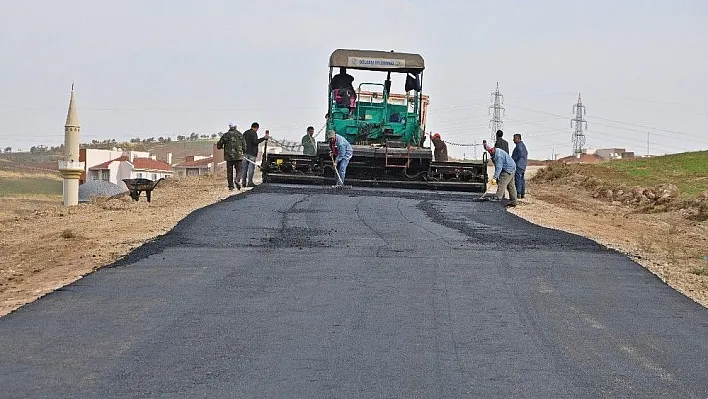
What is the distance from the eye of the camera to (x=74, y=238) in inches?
635

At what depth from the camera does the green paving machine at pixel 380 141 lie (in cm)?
2766

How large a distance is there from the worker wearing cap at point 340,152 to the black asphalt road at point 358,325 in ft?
35.7

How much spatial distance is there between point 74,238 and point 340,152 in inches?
417

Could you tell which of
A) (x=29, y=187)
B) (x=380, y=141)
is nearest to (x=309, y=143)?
(x=380, y=141)

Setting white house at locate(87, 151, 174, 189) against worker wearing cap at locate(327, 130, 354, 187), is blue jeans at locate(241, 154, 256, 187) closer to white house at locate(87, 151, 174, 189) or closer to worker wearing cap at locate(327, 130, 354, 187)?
worker wearing cap at locate(327, 130, 354, 187)

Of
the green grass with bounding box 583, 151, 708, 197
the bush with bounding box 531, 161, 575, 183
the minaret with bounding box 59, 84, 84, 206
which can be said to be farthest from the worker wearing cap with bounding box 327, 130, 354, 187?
the minaret with bounding box 59, 84, 84, 206

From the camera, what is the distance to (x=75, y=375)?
276 inches

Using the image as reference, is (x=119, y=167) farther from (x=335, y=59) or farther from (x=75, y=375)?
(x=75, y=375)

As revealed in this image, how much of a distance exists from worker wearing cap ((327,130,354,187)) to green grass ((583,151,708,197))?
10.9 m

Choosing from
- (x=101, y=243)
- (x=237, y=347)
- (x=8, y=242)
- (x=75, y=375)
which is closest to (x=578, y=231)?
(x=101, y=243)

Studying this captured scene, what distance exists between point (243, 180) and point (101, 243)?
11.5 metres

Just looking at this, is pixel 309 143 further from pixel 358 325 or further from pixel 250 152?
pixel 358 325

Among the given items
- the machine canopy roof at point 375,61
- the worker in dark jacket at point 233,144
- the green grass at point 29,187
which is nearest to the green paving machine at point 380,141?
the machine canopy roof at point 375,61

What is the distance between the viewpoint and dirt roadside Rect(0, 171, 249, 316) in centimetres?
1183
